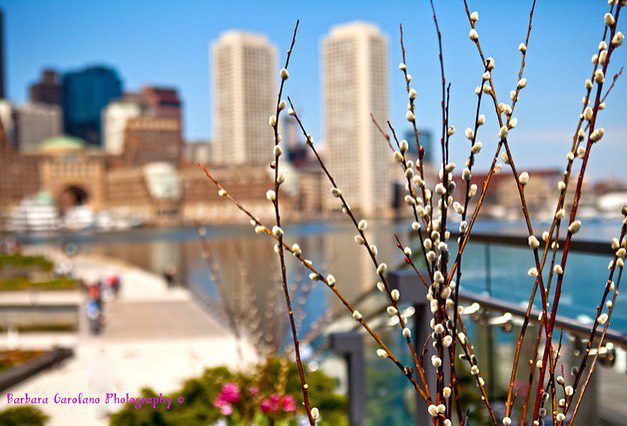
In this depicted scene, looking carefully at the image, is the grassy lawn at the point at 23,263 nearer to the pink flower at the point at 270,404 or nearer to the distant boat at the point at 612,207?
the distant boat at the point at 612,207

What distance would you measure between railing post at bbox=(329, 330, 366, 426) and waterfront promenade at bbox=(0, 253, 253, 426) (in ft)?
4.79

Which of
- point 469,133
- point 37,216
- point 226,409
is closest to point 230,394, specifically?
point 226,409

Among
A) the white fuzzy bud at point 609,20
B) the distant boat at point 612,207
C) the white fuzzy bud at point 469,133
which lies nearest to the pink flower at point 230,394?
the distant boat at point 612,207

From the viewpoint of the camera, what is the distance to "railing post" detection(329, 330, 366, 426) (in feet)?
17.8

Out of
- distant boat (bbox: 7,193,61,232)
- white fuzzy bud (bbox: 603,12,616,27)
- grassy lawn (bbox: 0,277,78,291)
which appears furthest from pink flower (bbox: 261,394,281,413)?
distant boat (bbox: 7,193,61,232)

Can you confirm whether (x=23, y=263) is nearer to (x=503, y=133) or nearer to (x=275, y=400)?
(x=275, y=400)

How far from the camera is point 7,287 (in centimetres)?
2644

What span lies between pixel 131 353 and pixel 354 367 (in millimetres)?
14017

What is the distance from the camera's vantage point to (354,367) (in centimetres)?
548

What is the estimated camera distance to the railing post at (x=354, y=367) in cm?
543

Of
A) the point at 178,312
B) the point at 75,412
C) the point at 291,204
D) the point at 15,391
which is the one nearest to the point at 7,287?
the point at 178,312

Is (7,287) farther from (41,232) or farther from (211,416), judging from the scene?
(41,232)

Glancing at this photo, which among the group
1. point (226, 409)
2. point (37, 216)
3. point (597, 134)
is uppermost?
point (597, 134)

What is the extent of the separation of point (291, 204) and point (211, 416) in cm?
19165
